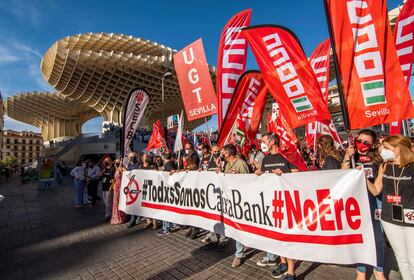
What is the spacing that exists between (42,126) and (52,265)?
71.4 m

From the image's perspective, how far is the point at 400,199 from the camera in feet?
7.18

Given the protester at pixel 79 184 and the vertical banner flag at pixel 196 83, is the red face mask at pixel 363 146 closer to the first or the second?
the vertical banner flag at pixel 196 83

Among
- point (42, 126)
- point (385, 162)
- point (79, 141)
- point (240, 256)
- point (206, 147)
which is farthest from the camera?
point (42, 126)

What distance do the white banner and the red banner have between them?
4.17 metres

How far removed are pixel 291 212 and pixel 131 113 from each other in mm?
5279

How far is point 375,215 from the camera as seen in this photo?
8.92 ft

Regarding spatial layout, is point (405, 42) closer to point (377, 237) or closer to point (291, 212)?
point (377, 237)

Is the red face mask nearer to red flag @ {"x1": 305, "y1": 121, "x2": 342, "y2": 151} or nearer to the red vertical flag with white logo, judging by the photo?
the red vertical flag with white logo

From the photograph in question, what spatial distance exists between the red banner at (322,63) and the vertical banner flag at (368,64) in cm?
355

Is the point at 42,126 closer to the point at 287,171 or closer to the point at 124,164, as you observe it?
the point at 124,164

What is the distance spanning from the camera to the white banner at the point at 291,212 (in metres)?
2.56

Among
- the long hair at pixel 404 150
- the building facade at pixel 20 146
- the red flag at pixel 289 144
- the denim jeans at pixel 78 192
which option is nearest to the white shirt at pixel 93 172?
the denim jeans at pixel 78 192

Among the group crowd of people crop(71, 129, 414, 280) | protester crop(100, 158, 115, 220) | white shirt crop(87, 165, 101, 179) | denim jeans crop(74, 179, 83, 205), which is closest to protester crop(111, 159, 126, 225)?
protester crop(100, 158, 115, 220)

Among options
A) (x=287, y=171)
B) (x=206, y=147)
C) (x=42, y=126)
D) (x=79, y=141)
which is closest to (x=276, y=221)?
(x=287, y=171)
